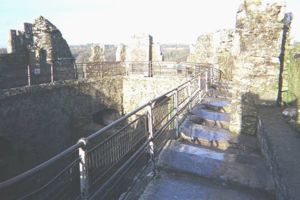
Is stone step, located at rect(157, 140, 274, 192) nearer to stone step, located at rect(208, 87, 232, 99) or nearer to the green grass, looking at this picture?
the green grass

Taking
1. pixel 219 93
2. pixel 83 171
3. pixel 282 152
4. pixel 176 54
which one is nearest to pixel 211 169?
pixel 282 152

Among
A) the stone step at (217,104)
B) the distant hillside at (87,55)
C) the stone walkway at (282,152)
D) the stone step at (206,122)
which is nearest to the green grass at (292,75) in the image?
the stone walkway at (282,152)

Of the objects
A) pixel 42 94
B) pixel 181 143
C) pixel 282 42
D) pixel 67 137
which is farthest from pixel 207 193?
pixel 67 137

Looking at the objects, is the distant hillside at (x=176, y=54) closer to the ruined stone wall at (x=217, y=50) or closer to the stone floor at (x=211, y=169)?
the ruined stone wall at (x=217, y=50)

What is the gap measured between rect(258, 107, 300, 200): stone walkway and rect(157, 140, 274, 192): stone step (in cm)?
26

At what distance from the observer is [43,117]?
12.6 m

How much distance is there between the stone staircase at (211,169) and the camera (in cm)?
395

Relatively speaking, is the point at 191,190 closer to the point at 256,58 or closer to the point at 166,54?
the point at 256,58

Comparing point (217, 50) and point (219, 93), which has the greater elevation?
point (217, 50)

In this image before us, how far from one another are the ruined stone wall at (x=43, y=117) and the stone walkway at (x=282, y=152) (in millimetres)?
9457

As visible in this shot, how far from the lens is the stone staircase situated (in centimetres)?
395

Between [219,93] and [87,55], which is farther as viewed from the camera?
[87,55]

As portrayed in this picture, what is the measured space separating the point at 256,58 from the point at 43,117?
10.0 meters

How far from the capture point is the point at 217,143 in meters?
5.72
